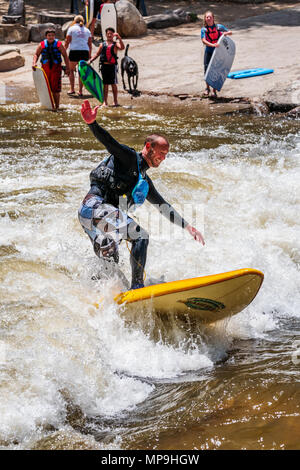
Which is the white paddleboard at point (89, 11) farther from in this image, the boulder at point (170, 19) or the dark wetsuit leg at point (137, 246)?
the dark wetsuit leg at point (137, 246)

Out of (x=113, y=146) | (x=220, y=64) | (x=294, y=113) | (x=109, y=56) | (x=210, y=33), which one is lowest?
(x=294, y=113)

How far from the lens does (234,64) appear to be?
12.7 metres

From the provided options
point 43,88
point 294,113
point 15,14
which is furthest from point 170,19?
point 294,113

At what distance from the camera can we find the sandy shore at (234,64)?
431 inches

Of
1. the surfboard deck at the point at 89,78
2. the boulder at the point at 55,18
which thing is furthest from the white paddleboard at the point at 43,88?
the boulder at the point at 55,18

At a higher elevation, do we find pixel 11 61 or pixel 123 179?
pixel 123 179

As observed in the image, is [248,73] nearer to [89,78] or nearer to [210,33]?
[210,33]

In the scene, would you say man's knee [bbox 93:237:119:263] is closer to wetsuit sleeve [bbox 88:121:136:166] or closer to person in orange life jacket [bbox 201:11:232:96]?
wetsuit sleeve [bbox 88:121:136:166]

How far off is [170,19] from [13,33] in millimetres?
4705

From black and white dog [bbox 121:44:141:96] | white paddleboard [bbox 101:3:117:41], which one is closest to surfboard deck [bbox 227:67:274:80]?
black and white dog [bbox 121:44:141:96]

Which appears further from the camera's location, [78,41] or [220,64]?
[78,41]

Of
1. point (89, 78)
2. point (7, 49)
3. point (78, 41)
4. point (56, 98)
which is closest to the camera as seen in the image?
point (89, 78)

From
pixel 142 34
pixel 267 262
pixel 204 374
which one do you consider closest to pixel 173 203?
pixel 267 262
